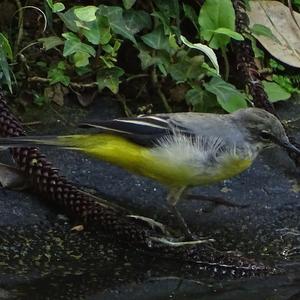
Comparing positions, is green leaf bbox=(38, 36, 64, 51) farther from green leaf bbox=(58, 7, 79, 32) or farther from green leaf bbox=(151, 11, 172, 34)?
green leaf bbox=(151, 11, 172, 34)

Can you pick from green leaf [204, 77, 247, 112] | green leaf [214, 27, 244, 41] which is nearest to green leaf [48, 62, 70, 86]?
green leaf [204, 77, 247, 112]

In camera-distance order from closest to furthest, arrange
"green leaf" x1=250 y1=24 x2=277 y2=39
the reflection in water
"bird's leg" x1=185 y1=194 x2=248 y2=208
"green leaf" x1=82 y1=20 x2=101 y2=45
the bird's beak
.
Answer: the reflection in water
the bird's beak
"bird's leg" x1=185 y1=194 x2=248 y2=208
"green leaf" x1=82 y1=20 x2=101 y2=45
"green leaf" x1=250 y1=24 x2=277 y2=39

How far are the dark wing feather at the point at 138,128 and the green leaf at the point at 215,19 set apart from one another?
118 centimetres

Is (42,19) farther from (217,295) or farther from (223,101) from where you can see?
(217,295)

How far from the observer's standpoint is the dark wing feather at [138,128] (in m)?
4.52

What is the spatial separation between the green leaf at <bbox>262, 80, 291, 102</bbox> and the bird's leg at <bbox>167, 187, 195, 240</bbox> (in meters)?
1.19

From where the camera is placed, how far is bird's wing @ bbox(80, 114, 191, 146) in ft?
14.8

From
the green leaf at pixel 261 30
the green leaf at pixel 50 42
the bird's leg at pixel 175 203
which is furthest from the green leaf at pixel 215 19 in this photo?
the bird's leg at pixel 175 203

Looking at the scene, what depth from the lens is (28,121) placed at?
17.4ft

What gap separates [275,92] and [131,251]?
1.64 meters

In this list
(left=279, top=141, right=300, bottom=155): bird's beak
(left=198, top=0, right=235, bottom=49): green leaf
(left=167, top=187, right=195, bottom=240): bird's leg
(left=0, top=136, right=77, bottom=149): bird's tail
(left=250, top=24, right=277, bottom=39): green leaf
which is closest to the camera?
(left=0, top=136, right=77, bottom=149): bird's tail

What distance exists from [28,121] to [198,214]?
1.05m

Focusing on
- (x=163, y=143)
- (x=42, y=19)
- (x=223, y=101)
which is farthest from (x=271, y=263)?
(x=42, y=19)

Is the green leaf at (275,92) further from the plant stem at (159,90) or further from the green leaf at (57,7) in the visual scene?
the green leaf at (57,7)
